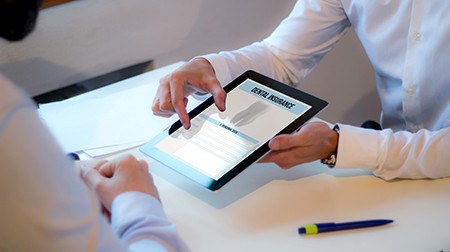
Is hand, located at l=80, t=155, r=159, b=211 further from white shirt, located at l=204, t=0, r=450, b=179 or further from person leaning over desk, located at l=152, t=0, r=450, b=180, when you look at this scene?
white shirt, located at l=204, t=0, r=450, b=179

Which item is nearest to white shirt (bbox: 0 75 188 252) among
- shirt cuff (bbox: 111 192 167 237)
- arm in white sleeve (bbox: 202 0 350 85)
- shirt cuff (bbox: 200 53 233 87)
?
shirt cuff (bbox: 111 192 167 237)

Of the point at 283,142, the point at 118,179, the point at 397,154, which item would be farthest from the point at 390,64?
the point at 118,179

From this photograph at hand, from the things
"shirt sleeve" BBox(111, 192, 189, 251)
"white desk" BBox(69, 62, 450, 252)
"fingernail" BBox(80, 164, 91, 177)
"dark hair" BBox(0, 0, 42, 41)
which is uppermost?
"dark hair" BBox(0, 0, 42, 41)

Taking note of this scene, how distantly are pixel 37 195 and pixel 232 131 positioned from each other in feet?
1.65

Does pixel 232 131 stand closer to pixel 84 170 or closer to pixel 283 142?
pixel 283 142

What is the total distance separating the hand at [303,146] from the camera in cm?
104

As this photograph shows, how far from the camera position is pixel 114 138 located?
1.19 meters

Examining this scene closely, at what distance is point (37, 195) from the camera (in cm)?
60

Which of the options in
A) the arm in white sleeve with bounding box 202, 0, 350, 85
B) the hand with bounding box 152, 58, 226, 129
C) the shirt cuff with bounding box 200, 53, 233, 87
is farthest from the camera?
the arm in white sleeve with bounding box 202, 0, 350, 85

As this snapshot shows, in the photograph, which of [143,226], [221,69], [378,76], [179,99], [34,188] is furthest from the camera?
[378,76]

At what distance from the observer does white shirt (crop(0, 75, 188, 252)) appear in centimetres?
59

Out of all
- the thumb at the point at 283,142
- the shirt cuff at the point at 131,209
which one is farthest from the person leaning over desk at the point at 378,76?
the shirt cuff at the point at 131,209

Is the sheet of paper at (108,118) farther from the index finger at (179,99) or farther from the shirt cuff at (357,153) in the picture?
Result: the shirt cuff at (357,153)

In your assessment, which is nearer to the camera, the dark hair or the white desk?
the dark hair
